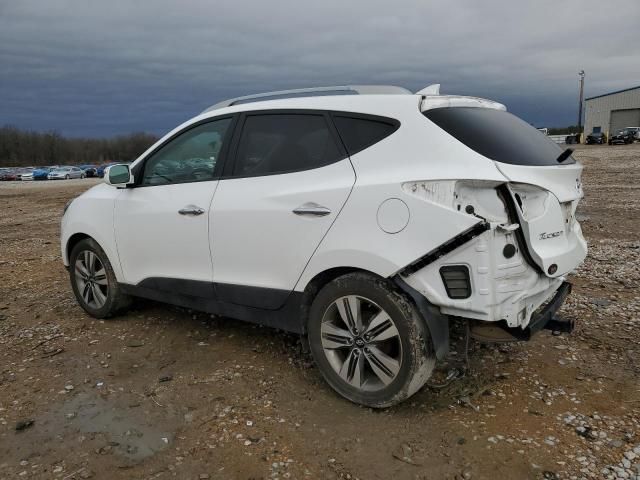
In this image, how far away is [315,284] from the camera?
326 cm

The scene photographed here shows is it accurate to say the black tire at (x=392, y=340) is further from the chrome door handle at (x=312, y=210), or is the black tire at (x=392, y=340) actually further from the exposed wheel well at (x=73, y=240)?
the exposed wheel well at (x=73, y=240)

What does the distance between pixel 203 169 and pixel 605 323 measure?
3680 millimetres

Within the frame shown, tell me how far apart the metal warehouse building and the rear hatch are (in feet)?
232

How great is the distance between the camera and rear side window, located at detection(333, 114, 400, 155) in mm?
3078

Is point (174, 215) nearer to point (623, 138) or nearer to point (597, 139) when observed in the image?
point (623, 138)

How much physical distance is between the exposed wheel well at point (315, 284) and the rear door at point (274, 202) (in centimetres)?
12

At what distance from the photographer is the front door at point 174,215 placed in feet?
12.5

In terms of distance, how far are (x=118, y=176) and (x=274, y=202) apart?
1.72m

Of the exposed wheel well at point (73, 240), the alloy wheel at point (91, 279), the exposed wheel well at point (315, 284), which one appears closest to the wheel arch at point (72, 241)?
the exposed wheel well at point (73, 240)

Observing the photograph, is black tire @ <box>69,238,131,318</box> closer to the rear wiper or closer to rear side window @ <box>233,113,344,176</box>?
rear side window @ <box>233,113,344,176</box>

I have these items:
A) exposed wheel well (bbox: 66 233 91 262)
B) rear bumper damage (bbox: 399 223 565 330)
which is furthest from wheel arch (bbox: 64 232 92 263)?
rear bumper damage (bbox: 399 223 565 330)

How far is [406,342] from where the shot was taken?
288 cm

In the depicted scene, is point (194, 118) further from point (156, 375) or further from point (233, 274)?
point (156, 375)

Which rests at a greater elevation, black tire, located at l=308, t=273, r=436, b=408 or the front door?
→ the front door
